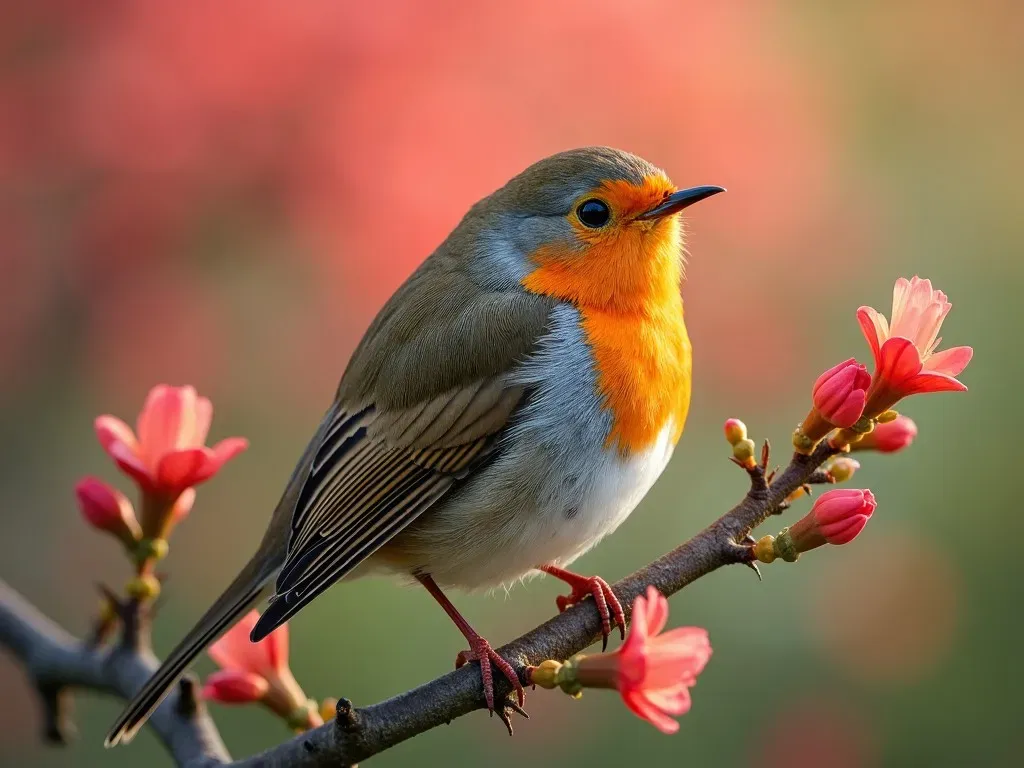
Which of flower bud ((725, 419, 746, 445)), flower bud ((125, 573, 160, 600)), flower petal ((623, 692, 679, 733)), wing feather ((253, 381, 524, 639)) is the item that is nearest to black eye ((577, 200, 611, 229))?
wing feather ((253, 381, 524, 639))

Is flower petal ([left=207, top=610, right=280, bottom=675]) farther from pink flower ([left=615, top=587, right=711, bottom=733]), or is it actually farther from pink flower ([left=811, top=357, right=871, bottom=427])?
pink flower ([left=811, top=357, right=871, bottom=427])

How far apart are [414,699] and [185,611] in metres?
2.30

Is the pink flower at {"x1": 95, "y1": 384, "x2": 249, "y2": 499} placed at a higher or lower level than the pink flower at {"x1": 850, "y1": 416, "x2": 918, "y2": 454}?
lower

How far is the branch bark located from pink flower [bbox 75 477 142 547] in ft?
0.77

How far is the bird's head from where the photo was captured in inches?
117

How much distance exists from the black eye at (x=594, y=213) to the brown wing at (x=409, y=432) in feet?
0.86

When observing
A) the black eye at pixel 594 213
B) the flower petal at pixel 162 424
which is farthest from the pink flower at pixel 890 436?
the flower petal at pixel 162 424

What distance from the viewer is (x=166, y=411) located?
7.91 ft

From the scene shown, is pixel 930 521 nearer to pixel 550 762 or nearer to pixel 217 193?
pixel 550 762

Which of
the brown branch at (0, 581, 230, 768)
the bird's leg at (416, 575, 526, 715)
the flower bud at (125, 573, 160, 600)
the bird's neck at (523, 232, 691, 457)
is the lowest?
the brown branch at (0, 581, 230, 768)

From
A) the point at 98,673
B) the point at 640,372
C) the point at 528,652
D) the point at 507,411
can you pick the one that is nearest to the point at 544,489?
the point at 507,411

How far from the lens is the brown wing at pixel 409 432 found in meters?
2.77

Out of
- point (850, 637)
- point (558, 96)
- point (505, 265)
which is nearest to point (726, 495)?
point (850, 637)

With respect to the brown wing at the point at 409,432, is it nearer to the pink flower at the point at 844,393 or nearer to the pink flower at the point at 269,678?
the pink flower at the point at 269,678
